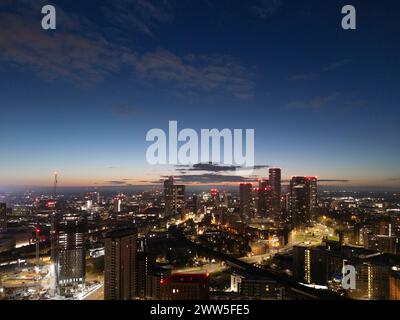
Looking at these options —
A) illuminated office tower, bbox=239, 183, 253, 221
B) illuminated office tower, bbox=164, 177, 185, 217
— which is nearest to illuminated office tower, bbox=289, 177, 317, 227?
illuminated office tower, bbox=239, 183, 253, 221

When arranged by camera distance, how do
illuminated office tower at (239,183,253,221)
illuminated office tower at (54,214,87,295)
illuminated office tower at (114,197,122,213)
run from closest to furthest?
illuminated office tower at (54,214,87,295), illuminated office tower at (114,197,122,213), illuminated office tower at (239,183,253,221)

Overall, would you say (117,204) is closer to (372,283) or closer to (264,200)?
(372,283)

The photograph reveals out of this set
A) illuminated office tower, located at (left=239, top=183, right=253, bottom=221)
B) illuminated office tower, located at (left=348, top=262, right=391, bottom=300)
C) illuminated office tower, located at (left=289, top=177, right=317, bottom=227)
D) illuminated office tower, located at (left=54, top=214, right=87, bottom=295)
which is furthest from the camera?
illuminated office tower, located at (left=239, top=183, right=253, bottom=221)

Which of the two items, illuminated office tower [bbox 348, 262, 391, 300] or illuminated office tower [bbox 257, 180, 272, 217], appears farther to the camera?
illuminated office tower [bbox 257, 180, 272, 217]

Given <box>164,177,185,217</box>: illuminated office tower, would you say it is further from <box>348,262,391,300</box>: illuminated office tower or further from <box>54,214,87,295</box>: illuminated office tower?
<box>348,262,391,300</box>: illuminated office tower

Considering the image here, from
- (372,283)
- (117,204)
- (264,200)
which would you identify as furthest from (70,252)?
(264,200)

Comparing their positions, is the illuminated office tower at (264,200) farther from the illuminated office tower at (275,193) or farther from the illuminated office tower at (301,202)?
the illuminated office tower at (301,202)
